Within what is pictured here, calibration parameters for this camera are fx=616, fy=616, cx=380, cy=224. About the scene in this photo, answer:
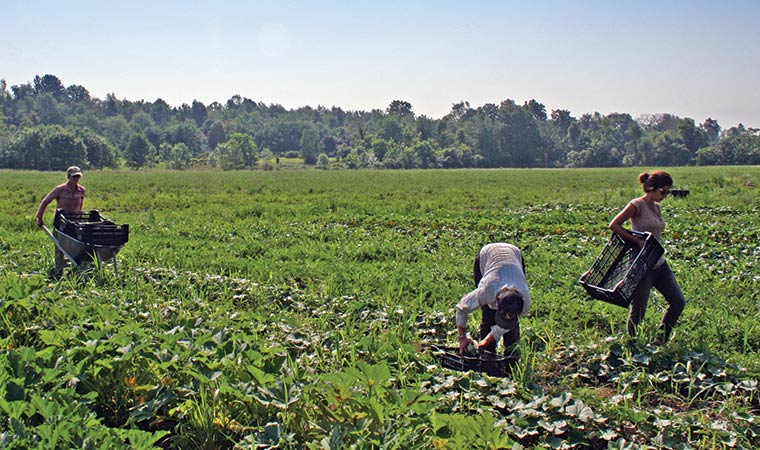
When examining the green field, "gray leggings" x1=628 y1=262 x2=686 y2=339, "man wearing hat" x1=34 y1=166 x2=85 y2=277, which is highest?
"man wearing hat" x1=34 y1=166 x2=85 y2=277

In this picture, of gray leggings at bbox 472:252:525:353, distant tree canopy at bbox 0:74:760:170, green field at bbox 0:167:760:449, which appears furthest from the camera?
distant tree canopy at bbox 0:74:760:170

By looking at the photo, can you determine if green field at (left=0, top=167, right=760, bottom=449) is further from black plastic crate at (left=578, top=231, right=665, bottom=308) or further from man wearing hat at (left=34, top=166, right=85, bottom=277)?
black plastic crate at (left=578, top=231, right=665, bottom=308)

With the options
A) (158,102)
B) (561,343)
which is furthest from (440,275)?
(158,102)

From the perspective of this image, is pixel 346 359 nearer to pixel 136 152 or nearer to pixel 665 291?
pixel 665 291

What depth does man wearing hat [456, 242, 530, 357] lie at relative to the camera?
14.8 feet

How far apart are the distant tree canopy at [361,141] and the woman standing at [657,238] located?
3545 inches

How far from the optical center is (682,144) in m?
110

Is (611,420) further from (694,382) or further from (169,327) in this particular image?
(169,327)

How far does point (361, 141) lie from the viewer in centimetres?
13275

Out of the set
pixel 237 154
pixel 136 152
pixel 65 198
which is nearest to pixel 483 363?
pixel 65 198

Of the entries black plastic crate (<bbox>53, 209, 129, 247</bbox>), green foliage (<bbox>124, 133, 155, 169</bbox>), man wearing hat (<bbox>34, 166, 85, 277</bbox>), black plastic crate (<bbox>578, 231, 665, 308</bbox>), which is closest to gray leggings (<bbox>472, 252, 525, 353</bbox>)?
black plastic crate (<bbox>578, 231, 665, 308</bbox>)

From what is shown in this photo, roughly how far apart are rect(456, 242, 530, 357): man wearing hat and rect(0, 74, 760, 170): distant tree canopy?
90004mm

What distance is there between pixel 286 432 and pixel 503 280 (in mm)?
2016

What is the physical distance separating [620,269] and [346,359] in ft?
9.53
